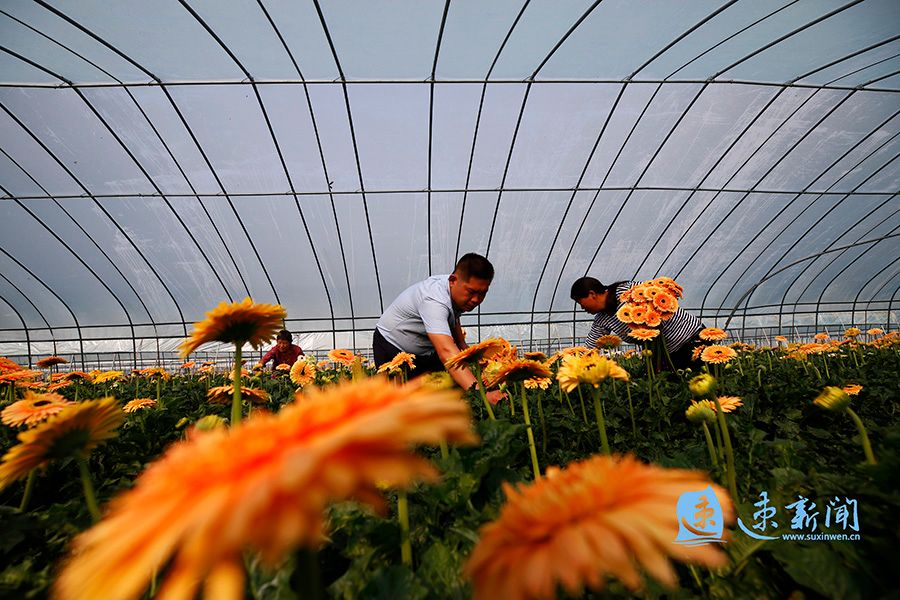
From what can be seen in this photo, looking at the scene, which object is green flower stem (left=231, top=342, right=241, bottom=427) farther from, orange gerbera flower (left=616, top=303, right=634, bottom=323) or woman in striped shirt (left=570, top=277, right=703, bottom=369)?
woman in striped shirt (left=570, top=277, right=703, bottom=369)

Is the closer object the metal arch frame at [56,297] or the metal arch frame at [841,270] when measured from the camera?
the metal arch frame at [56,297]

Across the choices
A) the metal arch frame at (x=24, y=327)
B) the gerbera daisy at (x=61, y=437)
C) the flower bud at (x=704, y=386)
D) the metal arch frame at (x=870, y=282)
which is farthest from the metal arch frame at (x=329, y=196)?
the metal arch frame at (x=870, y=282)

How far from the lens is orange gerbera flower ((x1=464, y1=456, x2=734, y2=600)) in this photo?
384 mm

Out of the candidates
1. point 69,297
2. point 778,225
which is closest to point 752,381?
point 778,225

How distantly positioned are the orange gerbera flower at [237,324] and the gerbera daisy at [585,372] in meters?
0.84

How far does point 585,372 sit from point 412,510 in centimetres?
62

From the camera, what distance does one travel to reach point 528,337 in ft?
62.0

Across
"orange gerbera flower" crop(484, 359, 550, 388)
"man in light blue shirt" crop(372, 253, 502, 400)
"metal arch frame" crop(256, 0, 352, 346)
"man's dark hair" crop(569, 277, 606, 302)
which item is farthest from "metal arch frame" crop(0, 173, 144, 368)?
Result: "orange gerbera flower" crop(484, 359, 550, 388)

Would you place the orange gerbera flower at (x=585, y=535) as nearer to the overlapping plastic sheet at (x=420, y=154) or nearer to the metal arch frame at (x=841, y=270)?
the overlapping plastic sheet at (x=420, y=154)

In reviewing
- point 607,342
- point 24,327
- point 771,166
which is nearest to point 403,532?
point 607,342

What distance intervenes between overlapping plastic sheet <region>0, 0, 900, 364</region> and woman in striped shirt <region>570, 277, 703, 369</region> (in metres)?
5.28

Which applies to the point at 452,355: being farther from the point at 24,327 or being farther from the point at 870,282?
the point at 870,282

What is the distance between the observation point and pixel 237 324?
1.03 metres

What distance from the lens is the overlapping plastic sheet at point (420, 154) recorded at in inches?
297
